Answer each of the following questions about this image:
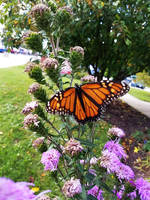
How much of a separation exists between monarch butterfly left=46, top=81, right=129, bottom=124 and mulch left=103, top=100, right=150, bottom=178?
248cm

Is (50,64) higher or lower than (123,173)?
higher

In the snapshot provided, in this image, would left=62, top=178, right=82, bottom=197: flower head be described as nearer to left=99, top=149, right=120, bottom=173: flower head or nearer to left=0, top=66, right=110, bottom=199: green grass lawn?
left=99, top=149, right=120, bottom=173: flower head

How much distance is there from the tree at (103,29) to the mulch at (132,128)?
5.12ft

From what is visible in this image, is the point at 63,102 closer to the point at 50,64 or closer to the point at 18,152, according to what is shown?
the point at 50,64

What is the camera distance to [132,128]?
5.19m

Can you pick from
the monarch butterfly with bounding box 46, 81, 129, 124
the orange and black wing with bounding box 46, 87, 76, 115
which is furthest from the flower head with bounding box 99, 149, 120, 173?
the orange and black wing with bounding box 46, 87, 76, 115

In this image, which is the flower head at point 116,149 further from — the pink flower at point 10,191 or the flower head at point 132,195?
the pink flower at point 10,191

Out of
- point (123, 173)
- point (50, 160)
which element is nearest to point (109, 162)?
point (123, 173)

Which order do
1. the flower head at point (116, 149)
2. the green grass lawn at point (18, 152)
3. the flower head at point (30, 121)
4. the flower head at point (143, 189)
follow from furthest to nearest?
1. the green grass lawn at point (18, 152)
2. the flower head at point (116, 149)
3. the flower head at point (30, 121)
4. the flower head at point (143, 189)

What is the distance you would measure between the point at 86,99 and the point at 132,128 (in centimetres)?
412

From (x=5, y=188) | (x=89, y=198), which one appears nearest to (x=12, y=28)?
(x=89, y=198)

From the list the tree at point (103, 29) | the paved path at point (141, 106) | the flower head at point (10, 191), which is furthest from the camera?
the paved path at point (141, 106)

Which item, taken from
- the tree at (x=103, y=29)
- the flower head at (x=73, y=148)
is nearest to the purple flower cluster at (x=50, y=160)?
the flower head at (x=73, y=148)

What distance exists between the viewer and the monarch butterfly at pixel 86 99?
4.50ft
